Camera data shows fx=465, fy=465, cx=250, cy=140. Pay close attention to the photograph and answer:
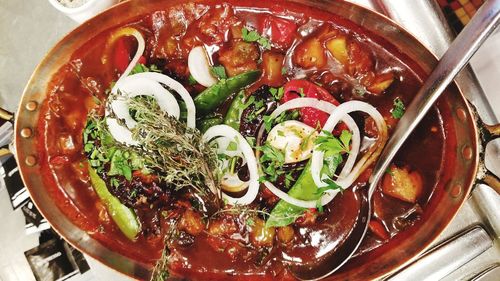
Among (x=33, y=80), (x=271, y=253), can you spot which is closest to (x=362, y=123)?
(x=271, y=253)

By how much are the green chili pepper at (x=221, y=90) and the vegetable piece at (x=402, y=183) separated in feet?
3.68

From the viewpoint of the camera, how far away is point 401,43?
300 cm

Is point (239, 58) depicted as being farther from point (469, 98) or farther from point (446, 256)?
point (446, 256)

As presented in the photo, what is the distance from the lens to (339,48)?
3078mm

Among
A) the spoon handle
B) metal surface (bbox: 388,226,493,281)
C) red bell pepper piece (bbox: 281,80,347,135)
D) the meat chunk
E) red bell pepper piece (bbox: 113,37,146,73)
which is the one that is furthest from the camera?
metal surface (bbox: 388,226,493,281)

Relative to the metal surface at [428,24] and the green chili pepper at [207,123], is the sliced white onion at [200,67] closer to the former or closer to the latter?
the green chili pepper at [207,123]

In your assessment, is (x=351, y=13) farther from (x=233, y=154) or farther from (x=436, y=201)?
(x=436, y=201)

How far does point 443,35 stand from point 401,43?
0.57 m

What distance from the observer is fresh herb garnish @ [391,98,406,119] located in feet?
10.1

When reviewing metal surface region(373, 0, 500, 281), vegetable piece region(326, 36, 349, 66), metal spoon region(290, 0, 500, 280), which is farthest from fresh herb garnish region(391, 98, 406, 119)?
metal surface region(373, 0, 500, 281)

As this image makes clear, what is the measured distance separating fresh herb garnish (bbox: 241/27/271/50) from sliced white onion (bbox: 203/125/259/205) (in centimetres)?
64

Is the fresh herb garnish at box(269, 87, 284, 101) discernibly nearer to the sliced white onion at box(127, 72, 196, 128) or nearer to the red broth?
the red broth

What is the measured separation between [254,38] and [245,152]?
80 centimetres

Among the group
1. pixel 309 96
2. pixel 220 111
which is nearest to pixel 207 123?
pixel 220 111
